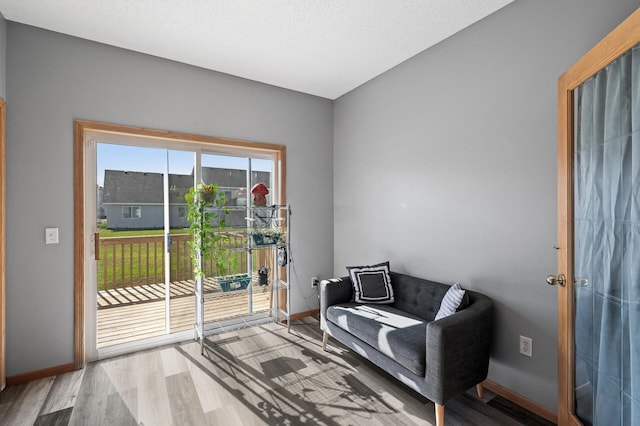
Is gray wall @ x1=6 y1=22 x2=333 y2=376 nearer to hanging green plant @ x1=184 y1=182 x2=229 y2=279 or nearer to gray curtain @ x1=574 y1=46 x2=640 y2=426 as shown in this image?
hanging green plant @ x1=184 y1=182 x2=229 y2=279

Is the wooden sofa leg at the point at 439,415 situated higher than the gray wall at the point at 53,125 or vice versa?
the gray wall at the point at 53,125

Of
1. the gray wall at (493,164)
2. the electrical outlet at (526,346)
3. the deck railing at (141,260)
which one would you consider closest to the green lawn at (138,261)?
the deck railing at (141,260)

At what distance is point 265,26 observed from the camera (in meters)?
Result: 2.33

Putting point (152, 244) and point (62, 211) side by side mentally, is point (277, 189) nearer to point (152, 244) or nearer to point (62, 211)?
point (152, 244)

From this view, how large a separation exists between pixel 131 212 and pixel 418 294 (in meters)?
2.76

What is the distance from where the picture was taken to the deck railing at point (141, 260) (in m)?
2.77

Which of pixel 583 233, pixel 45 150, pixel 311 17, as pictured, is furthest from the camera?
pixel 45 150

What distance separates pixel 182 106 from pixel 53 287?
191cm

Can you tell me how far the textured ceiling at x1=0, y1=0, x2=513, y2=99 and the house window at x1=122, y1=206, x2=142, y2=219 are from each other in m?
1.44

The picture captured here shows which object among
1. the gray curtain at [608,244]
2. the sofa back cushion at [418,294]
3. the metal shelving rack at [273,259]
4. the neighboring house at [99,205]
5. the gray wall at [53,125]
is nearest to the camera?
the gray curtain at [608,244]

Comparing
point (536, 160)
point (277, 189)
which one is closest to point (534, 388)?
point (536, 160)

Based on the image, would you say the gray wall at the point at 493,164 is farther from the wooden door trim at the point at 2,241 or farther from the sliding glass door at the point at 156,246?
the wooden door trim at the point at 2,241

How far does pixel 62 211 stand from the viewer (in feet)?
8.00

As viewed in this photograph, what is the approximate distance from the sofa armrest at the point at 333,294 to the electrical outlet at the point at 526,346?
1380 millimetres
